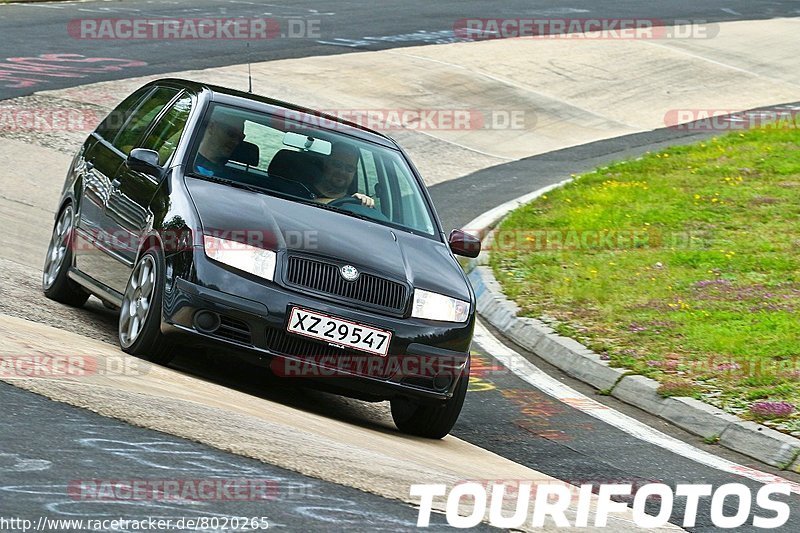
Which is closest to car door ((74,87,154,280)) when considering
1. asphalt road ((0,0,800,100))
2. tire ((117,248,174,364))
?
tire ((117,248,174,364))

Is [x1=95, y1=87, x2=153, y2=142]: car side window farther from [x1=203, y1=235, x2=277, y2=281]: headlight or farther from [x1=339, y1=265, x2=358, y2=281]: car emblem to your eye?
[x1=339, y1=265, x2=358, y2=281]: car emblem

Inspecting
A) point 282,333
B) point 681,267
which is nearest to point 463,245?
point 282,333

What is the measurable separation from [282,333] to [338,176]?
1600mm

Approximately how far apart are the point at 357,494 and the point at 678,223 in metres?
9.71

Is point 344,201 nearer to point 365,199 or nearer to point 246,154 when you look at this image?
point 365,199

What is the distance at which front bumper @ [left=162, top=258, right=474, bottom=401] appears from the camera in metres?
7.00

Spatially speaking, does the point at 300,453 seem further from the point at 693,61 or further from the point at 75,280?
the point at 693,61

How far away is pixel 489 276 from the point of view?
491 inches

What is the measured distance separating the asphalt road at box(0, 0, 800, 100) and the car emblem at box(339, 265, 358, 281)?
38.5ft

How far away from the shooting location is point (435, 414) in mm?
7617

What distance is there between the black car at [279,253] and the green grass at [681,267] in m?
2.09

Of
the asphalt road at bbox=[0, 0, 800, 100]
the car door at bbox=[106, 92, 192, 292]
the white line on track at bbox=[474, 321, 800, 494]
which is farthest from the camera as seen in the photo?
the asphalt road at bbox=[0, 0, 800, 100]

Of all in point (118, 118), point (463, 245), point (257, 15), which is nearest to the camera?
point (463, 245)

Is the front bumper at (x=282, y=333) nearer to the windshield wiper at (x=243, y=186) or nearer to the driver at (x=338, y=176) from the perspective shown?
the windshield wiper at (x=243, y=186)
